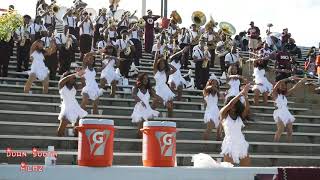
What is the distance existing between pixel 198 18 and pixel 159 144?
16363mm

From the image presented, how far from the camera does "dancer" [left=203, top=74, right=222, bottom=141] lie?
12648 mm

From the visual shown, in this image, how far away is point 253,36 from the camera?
71.6 ft

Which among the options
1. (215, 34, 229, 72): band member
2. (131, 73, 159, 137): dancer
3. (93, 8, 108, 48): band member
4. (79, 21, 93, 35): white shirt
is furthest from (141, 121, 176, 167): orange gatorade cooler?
(93, 8, 108, 48): band member

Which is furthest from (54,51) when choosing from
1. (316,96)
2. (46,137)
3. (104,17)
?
(316,96)

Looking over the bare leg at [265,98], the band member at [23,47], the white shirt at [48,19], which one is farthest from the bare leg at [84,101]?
the white shirt at [48,19]

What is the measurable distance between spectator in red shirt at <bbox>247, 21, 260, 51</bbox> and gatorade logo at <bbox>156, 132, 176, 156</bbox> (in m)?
14.9

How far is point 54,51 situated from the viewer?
14.8 metres

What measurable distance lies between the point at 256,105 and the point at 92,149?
9.18 m

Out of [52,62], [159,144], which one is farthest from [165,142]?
[52,62]

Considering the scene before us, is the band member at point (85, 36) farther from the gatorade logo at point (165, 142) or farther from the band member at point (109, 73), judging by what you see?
the gatorade logo at point (165, 142)

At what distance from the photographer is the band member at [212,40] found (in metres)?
19.1

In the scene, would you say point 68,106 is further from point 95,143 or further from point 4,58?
point 95,143

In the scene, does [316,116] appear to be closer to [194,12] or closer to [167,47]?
[167,47]

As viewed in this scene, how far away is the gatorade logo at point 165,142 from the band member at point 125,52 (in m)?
9.10
